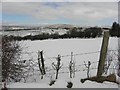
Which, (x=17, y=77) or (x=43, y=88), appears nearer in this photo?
(x=43, y=88)

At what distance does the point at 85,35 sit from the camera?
1142 inches

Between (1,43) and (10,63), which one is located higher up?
(1,43)

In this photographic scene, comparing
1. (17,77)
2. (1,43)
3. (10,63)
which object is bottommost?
(17,77)

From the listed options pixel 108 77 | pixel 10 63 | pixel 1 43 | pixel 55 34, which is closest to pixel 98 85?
pixel 108 77

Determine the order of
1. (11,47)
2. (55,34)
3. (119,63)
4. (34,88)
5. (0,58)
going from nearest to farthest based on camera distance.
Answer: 1. (34,88)
2. (0,58)
3. (11,47)
4. (119,63)
5. (55,34)

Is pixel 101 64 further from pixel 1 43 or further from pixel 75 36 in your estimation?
pixel 75 36

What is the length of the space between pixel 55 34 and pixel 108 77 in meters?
23.6

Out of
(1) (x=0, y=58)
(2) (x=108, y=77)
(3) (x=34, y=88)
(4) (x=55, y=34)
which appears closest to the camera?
(3) (x=34, y=88)

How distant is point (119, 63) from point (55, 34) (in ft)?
68.8

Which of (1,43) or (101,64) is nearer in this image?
(101,64)

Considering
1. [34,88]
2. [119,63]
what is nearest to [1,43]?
[34,88]

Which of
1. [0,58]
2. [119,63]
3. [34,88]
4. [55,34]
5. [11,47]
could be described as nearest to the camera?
[34,88]

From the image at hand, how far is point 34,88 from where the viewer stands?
4.16m

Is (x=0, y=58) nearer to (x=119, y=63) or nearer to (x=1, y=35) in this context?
(x=1, y=35)
